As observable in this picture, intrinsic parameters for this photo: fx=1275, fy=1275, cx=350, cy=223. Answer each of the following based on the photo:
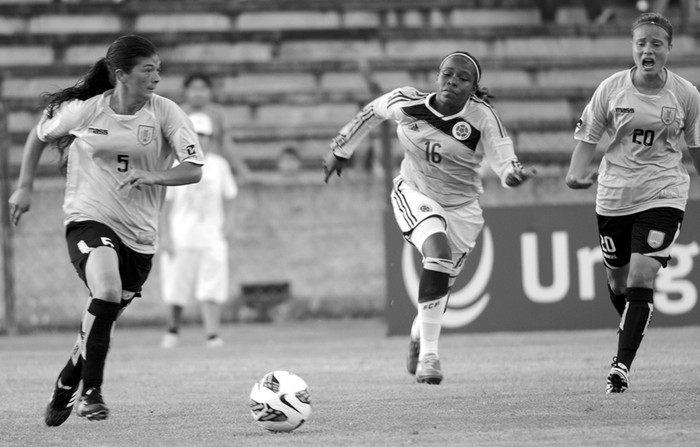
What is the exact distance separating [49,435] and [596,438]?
2.75 meters

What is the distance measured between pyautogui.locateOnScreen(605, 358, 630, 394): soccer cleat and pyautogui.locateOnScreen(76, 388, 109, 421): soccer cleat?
119 inches

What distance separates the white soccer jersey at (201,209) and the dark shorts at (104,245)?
6.49 metres

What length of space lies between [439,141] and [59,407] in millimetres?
3370

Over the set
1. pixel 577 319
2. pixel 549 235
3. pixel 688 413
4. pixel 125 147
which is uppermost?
pixel 125 147

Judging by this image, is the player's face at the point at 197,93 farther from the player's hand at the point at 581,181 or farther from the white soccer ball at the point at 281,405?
the white soccer ball at the point at 281,405

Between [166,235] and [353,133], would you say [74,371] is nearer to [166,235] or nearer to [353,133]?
[353,133]

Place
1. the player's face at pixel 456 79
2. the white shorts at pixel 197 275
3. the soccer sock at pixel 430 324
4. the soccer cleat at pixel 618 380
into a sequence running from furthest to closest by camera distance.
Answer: the white shorts at pixel 197 275 → the soccer sock at pixel 430 324 → the player's face at pixel 456 79 → the soccer cleat at pixel 618 380

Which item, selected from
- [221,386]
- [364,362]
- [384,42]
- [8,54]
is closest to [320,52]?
[384,42]

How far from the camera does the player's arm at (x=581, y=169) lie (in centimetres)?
804

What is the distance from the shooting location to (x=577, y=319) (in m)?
13.9

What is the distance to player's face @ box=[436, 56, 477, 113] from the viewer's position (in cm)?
856

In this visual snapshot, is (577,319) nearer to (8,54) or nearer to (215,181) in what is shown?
(215,181)

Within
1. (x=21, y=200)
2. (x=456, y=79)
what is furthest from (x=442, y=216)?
(x=21, y=200)

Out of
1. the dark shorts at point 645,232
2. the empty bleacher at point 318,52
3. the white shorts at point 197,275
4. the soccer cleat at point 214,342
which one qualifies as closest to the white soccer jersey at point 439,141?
the dark shorts at point 645,232
